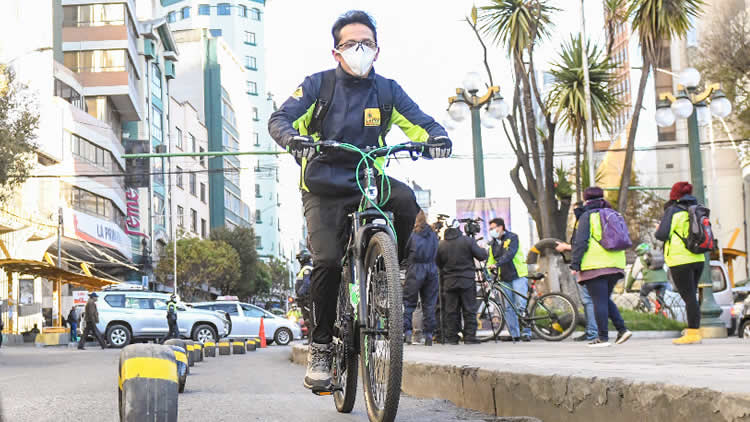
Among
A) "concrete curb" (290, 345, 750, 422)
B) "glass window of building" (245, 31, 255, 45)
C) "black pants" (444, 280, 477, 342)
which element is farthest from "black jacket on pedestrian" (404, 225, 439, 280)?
"glass window of building" (245, 31, 255, 45)

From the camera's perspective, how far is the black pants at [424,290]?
45.6 ft

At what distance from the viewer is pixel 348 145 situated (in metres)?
4.99

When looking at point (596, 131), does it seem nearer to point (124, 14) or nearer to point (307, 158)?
point (307, 158)

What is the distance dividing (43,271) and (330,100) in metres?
33.9

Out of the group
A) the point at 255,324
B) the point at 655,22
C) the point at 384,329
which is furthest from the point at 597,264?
the point at 255,324

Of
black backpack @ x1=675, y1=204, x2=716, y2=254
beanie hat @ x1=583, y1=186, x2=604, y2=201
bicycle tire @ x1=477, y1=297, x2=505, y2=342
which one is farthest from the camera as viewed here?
bicycle tire @ x1=477, y1=297, x2=505, y2=342

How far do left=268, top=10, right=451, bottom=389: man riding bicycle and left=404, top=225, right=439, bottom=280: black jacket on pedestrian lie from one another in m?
8.42

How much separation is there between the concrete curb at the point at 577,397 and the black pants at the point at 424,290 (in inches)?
281

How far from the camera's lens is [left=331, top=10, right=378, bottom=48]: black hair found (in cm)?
545

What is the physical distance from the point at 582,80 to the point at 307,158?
62.5ft

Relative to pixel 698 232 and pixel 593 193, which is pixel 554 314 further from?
pixel 698 232

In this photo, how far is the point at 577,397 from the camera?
13.8ft

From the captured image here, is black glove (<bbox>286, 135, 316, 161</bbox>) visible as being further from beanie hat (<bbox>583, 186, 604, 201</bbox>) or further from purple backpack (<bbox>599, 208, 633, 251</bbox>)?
beanie hat (<bbox>583, 186, 604, 201</bbox>)

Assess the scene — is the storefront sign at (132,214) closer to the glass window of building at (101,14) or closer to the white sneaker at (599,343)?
the glass window of building at (101,14)
